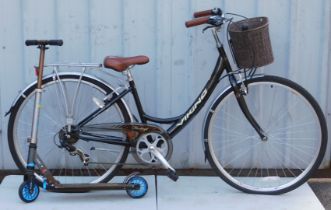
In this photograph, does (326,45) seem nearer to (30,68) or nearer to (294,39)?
(294,39)

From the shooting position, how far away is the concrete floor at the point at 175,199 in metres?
4.42

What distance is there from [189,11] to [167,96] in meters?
0.67

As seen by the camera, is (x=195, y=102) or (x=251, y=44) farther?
(x=195, y=102)

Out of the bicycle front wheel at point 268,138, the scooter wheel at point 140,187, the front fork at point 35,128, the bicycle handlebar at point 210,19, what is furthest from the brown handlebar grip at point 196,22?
the scooter wheel at point 140,187

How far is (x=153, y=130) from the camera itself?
178 inches

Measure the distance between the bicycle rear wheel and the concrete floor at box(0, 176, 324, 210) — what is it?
7.7 inches

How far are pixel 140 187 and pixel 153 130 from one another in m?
0.41

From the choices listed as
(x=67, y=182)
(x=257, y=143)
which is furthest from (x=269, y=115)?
(x=67, y=182)

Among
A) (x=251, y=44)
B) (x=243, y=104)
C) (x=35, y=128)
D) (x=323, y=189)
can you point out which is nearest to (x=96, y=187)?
(x=35, y=128)

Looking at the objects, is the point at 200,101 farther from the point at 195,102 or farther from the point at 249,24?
the point at 249,24

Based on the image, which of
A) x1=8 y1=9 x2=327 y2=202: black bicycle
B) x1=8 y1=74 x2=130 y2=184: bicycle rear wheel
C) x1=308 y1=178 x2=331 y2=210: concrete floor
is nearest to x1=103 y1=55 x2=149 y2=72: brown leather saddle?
x1=8 y1=9 x2=327 y2=202: black bicycle

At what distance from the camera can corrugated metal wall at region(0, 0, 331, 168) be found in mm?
4766

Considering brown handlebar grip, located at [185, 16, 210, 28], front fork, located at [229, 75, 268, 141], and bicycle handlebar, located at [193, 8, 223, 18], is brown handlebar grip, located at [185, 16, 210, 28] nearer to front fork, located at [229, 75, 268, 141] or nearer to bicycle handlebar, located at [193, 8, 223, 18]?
bicycle handlebar, located at [193, 8, 223, 18]

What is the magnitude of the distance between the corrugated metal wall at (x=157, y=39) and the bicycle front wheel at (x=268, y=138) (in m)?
0.20
